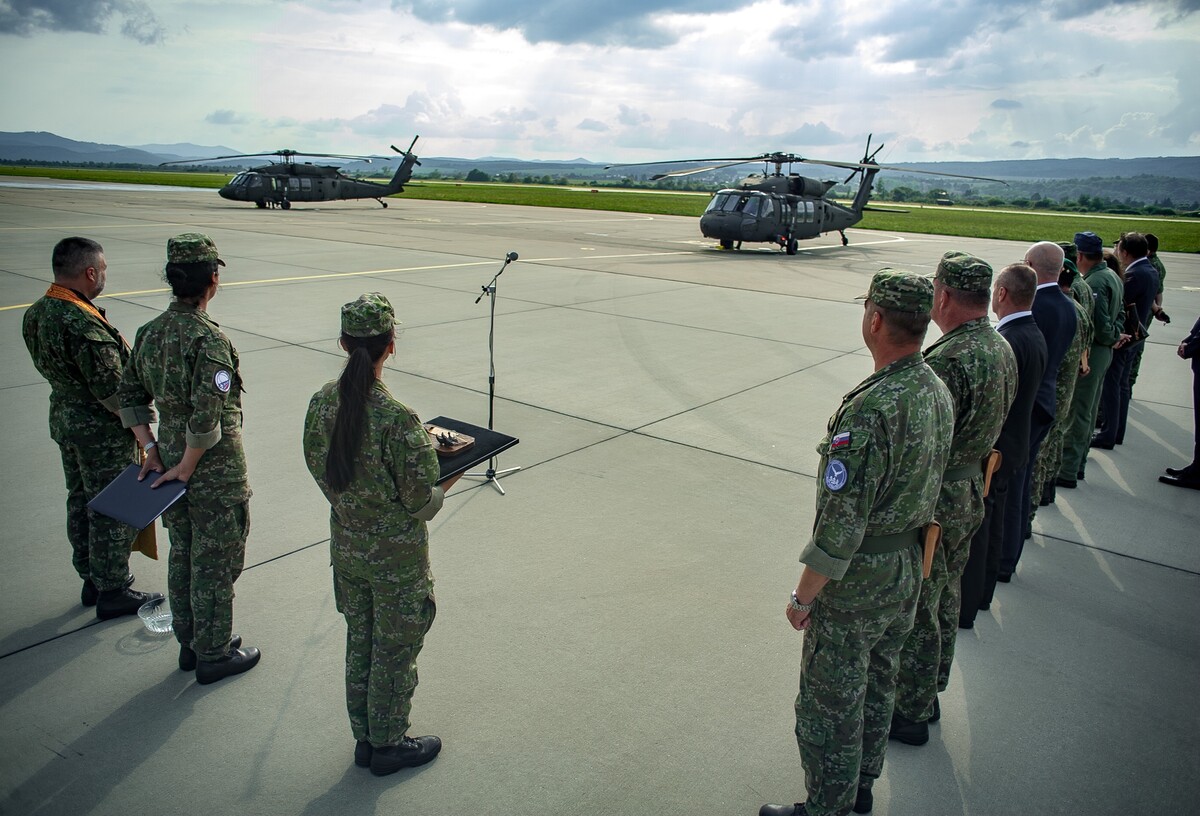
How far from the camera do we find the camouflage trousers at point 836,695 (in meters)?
2.93

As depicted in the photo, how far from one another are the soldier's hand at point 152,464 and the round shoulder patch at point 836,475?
3.06 m

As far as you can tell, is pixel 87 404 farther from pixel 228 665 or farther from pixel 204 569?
pixel 228 665

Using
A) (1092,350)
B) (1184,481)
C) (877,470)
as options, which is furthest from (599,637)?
(1184,481)

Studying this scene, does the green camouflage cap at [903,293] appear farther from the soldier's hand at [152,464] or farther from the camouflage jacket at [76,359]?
the camouflage jacket at [76,359]

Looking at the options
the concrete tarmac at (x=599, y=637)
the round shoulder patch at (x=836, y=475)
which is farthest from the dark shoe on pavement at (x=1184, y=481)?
the round shoulder patch at (x=836, y=475)

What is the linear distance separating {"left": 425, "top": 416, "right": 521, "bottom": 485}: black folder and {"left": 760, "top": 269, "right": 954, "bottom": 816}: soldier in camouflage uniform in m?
1.45

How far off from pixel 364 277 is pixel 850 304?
388 inches

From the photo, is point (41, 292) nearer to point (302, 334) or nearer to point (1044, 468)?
point (302, 334)

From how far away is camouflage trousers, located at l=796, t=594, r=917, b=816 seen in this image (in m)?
2.93

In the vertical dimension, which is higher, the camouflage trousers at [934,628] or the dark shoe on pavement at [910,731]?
the camouflage trousers at [934,628]

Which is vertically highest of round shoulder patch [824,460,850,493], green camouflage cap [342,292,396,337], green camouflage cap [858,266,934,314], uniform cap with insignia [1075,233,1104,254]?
uniform cap with insignia [1075,233,1104,254]

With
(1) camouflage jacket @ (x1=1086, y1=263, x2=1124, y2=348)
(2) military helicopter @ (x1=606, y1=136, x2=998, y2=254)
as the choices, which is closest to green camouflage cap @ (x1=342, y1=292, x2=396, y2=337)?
(1) camouflage jacket @ (x1=1086, y1=263, x2=1124, y2=348)

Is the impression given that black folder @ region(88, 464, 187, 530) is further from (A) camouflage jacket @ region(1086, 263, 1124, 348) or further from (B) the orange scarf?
(A) camouflage jacket @ region(1086, 263, 1124, 348)

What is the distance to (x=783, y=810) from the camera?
10.4 feet
